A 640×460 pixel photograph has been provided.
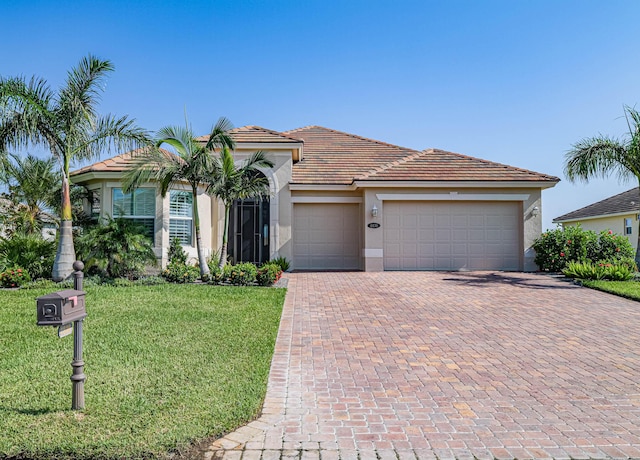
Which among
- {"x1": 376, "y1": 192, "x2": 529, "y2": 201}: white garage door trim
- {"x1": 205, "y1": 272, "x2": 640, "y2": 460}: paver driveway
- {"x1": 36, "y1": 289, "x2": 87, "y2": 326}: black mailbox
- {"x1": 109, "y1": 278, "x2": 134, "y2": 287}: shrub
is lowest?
{"x1": 205, "y1": 272, "x2": 640, "y2": 460}: paver driveway

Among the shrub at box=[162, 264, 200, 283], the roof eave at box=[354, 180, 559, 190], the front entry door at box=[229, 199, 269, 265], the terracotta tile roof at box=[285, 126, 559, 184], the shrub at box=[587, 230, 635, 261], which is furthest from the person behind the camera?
the front entry door at box=[229, 199, 269, 265]

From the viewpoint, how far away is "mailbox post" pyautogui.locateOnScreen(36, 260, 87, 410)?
3.47 metres

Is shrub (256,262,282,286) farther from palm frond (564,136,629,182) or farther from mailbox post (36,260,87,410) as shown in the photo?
palm frond (564,136,629,182)

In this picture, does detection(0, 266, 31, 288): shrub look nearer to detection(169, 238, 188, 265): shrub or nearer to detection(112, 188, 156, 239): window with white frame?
detection(112, 188, 156, 239): window with white frame

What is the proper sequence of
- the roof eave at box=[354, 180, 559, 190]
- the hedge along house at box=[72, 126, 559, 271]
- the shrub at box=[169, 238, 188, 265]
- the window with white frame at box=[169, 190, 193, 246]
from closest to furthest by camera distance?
the shrub at box=[169, 238, 188, 265], the window with white frame at box=[169, 190, 193, 246], the roof eave at box=[354, 180, 559, 190], the hedge along house at box=[72, 126, 559, 271]

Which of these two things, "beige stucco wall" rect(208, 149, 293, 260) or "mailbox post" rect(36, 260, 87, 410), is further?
"beige stucco wall" rect(208, 149, 293, 260)

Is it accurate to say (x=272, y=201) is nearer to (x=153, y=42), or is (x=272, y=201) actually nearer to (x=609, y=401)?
(x=153, y=42)

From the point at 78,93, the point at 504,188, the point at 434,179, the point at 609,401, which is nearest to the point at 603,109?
the point at 504,188

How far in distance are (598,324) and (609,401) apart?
13.0ft

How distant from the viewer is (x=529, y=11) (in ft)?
36.7

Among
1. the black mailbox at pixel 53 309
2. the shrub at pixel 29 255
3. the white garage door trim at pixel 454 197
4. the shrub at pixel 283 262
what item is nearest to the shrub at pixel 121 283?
the shrub at pixel 29 255

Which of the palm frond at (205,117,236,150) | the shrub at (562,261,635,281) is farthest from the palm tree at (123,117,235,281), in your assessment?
the shrub at (562,261,635,281)

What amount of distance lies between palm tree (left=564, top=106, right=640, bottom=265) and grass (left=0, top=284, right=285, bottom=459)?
1220cm

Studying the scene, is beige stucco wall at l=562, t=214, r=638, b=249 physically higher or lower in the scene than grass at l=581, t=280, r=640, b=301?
higher
